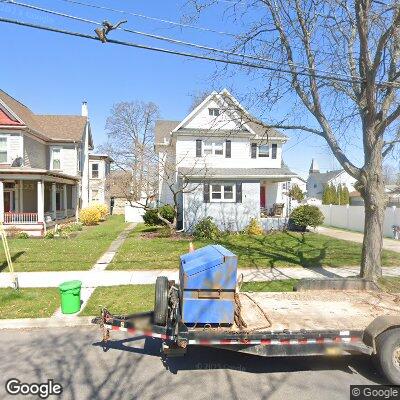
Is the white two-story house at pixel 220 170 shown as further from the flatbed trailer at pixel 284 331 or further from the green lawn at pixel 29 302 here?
the flatbed trailer at pixel 284 331

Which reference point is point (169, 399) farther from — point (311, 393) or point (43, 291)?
point (43, 291)

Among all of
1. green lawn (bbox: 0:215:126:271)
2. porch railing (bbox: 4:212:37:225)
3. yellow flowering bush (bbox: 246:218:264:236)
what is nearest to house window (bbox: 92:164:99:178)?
porch railing (bbox: 4:212:37:225)

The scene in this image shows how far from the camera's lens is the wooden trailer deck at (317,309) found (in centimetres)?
436

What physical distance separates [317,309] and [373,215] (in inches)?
152

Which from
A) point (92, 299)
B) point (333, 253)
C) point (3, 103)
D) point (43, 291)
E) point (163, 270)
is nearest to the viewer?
point (92, 299)

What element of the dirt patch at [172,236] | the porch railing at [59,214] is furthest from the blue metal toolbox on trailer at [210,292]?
the porch railing at [59,214]

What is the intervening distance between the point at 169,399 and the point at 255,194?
48.9 ft

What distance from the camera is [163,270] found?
9805 mm

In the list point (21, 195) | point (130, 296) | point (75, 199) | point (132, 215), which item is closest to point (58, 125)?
point (75, 199)

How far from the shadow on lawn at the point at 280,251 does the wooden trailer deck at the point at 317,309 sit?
3.99 meters

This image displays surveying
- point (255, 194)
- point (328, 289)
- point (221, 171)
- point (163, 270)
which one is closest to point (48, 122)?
point (221, 171)

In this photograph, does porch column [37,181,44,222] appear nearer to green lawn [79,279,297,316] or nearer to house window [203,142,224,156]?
house window [203,142,224,156]

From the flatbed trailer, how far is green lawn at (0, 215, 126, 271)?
637 centimetres

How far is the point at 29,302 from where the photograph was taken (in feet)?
22.9
